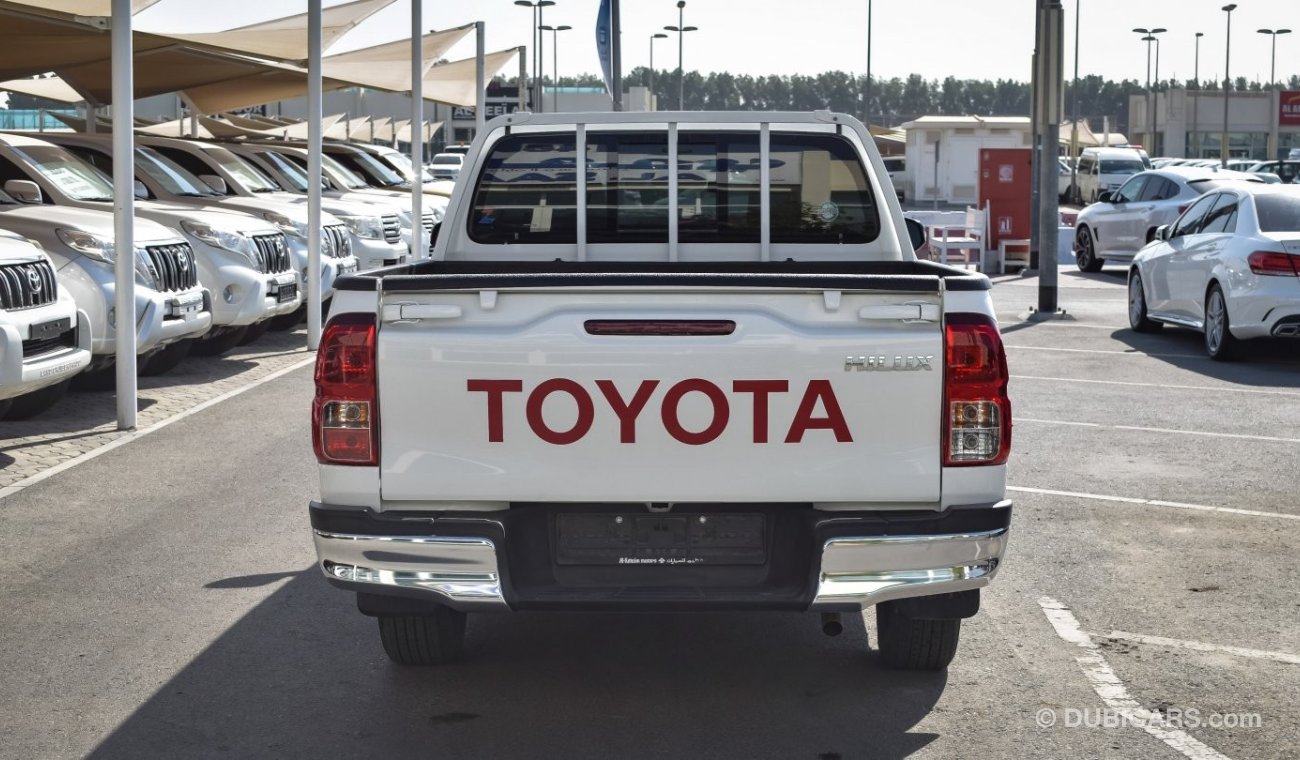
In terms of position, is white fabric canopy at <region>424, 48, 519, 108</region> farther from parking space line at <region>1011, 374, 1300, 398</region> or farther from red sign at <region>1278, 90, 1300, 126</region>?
red sign at <region>1278, 90, 1300, 126</region>

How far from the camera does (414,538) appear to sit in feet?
16.0

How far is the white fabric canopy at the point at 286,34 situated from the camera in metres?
16.8

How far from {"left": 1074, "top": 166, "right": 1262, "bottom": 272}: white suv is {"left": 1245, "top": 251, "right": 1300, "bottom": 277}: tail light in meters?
9.90

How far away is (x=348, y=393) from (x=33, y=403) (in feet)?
23.5

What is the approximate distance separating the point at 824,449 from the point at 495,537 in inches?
37.7

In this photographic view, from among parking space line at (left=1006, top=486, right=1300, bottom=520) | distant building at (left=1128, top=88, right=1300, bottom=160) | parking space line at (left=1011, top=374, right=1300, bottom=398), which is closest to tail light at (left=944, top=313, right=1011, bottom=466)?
parking space line at (left=1006, top=486, right=1300, bottom=520)

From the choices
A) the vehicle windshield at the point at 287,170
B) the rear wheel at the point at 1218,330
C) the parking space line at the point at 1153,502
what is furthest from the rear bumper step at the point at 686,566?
the vehicle windshield at the point at 287,170

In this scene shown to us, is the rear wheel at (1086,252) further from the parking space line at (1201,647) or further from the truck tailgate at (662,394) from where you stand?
the truck tailgate at (662,394)

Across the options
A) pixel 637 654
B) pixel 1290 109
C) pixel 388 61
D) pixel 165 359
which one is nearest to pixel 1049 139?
pixel 388 61

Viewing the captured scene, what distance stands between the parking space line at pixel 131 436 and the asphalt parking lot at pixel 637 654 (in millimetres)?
171

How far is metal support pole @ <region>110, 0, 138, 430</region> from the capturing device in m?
11.0

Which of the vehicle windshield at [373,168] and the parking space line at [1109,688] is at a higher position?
the vehicle windshield at [373,168]

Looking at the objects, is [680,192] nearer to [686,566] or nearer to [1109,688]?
[686,566]

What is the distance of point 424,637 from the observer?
559 cm
